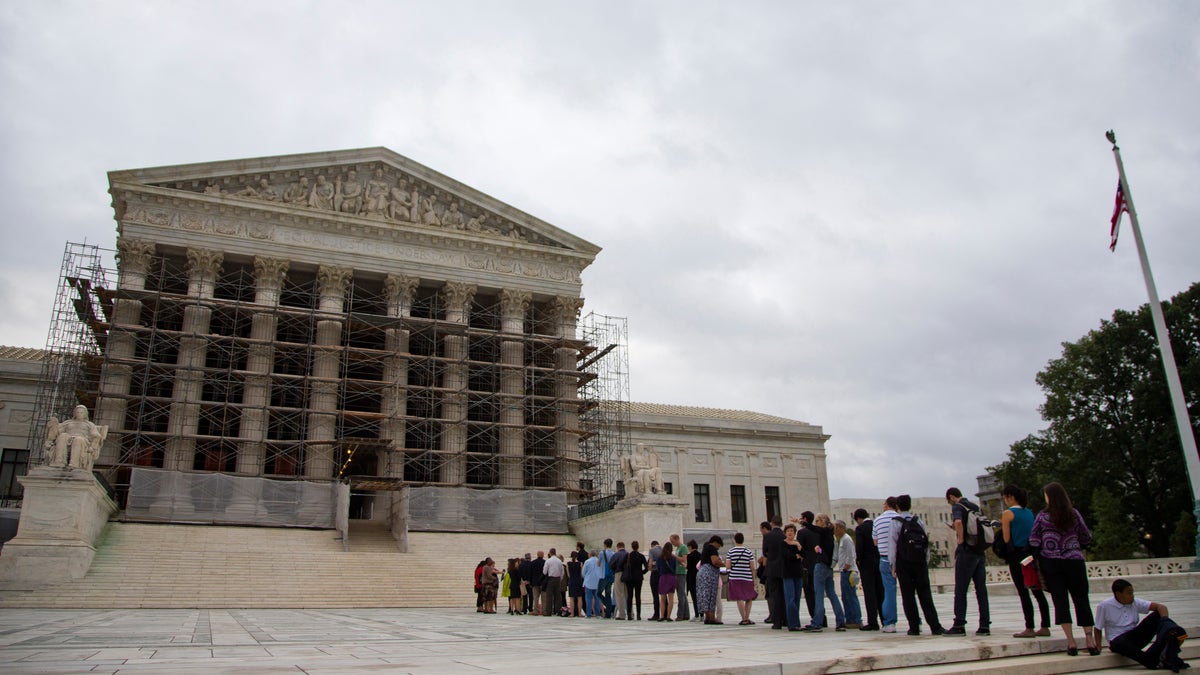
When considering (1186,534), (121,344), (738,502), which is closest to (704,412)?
(738,502)

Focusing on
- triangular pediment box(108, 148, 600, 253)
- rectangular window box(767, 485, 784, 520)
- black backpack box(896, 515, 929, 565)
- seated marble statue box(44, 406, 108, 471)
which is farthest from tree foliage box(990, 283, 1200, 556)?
seated marble statue box(44, 406, 108, 471)

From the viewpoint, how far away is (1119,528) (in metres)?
42.0

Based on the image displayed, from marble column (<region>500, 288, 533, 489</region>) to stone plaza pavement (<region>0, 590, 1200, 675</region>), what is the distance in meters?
25.0

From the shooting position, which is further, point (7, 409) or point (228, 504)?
point (7, 409)

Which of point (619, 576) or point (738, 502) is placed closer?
point (619, 576)

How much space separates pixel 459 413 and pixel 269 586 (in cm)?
1457

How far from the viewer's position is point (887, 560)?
1112 centimetres

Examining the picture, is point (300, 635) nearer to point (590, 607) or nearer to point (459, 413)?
point (590, 607)

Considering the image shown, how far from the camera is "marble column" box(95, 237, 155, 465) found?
32531 mm

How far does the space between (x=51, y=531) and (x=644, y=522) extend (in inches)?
705

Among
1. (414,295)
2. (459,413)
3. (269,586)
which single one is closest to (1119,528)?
(459,413)

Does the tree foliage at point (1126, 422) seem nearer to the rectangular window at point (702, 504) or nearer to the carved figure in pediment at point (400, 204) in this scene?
the rectangular window at point (702, 504)

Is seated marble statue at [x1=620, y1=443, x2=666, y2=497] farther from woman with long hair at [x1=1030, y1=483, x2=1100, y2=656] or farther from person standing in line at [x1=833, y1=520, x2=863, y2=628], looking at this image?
woman with long hair at [x1=1030, y1=483, x2=1100, y2=656]

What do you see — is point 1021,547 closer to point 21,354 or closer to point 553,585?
point 553,585
